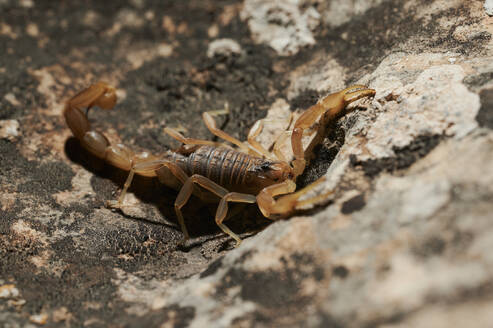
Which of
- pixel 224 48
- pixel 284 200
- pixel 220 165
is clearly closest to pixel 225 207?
pixel 220 165

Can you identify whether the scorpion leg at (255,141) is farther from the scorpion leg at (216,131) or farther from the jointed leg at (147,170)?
the jointed leg at (147,170)

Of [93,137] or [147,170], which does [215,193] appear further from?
[93,137]

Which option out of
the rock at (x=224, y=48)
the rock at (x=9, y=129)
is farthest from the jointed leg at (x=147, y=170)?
the rock at (x=224, y=48)

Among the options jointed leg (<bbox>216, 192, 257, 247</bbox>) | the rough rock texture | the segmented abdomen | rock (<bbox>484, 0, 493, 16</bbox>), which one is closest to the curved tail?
the rough rock texture

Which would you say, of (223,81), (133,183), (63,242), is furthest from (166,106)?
(63,242)

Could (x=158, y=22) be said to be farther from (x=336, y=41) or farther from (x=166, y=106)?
(x=336, y=41)

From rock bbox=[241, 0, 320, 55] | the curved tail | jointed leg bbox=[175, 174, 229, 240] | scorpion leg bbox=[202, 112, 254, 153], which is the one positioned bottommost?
the curved tail

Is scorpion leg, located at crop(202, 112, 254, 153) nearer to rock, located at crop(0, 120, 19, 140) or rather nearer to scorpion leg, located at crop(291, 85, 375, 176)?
scorpion leg, located at crop(291, 85, 375, 176)
